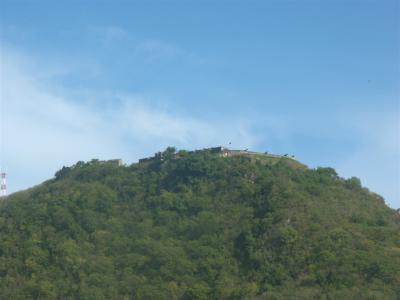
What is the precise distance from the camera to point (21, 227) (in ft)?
134

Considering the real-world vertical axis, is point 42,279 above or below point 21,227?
below

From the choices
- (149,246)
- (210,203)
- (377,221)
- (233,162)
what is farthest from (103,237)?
(377,221)

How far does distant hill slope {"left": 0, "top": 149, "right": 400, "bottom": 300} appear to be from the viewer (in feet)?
115

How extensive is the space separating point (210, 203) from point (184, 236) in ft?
10.2

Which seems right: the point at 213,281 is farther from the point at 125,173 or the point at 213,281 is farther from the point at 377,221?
the point at 125,173

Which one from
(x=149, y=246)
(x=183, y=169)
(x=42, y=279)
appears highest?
(x=183, y=169)

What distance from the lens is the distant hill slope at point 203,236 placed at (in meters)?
35.0

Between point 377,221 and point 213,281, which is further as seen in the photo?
point 377,221

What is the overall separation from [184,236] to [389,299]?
1182 cm

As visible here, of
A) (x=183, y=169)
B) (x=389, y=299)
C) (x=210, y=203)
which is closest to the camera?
(x=389, y=299)

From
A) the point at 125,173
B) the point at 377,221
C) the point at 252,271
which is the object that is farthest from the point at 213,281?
the point at 125,173

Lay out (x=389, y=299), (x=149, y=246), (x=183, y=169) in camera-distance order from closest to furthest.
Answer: (x=389, y=299), (x=149, y=246), (x=183, y=169)

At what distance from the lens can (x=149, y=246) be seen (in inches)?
1522

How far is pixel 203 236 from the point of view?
39.3 m
